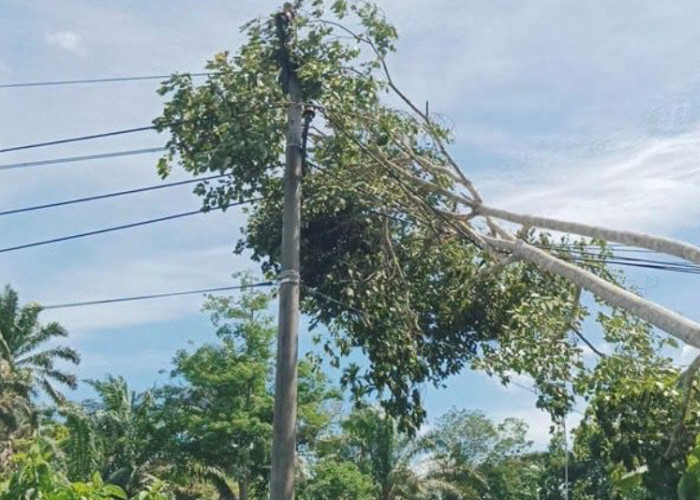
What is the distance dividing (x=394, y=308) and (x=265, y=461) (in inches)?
876

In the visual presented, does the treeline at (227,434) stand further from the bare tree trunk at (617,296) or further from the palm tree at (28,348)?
the bare tree trunk at (617,296)

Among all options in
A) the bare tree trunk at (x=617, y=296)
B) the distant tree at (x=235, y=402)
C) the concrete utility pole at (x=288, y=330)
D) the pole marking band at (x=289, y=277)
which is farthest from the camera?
the distant tree at (x=235, y=402)

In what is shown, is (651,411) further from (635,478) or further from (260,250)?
(260,250)

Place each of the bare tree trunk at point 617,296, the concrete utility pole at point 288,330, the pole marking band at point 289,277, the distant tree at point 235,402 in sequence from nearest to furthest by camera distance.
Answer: the bare tree trunk at point 617,296 < the concrete utility pole at point 288,330 < the pole marking band at point 289,277 < the distant tree at point 235,402

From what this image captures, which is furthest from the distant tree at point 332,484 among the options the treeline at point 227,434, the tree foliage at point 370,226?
the tree foliage at point 370,226

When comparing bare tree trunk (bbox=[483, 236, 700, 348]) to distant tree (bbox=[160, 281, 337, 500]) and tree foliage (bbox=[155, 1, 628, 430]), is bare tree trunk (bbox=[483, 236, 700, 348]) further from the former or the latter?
distant tree (bbox=[160, 281, 337, 500])

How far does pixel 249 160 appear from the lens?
38.8ft

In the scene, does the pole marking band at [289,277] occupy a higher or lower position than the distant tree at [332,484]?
higher

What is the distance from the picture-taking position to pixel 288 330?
33.0ft

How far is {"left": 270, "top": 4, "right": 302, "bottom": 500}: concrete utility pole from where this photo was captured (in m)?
9.59

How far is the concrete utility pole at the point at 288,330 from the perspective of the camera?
9594mm

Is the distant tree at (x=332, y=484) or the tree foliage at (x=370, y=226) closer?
the tree foliage at (x=370, y=226)

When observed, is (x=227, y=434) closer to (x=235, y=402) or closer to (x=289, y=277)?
(x=235, y=402)

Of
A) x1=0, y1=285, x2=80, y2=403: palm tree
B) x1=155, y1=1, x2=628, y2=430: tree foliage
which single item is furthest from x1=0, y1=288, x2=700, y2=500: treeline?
x1=155, y1=1, x2=628, y2=430: tree foliage
